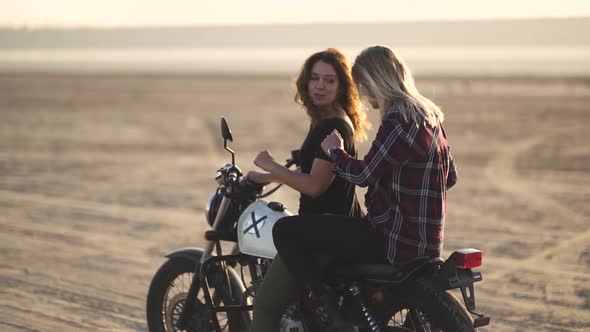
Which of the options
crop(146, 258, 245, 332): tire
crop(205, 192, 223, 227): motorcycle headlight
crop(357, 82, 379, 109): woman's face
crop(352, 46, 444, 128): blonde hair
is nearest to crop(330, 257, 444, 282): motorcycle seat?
crop(352, 46, 444, 128): blonde hair

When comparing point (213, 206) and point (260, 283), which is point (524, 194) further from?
point (260, 283)

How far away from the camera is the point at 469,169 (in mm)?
17203

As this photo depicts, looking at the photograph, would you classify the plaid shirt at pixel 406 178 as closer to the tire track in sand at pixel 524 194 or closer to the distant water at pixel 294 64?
the tire track in sand at pixel 524 194

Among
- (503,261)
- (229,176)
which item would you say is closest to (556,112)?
(503,261)

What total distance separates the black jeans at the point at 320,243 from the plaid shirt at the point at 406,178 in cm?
11

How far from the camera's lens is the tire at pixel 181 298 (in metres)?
5.85

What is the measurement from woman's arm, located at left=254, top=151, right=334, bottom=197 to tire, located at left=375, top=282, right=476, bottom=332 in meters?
0.66

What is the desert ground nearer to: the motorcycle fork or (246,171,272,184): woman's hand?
the motorcycle fork

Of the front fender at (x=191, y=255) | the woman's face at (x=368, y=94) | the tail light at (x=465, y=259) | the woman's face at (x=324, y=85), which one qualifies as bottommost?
the front fender at (x=191, y=255)

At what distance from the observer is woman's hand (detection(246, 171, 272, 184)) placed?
548cm

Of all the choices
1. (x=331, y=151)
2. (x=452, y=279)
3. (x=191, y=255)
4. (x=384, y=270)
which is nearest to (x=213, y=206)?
(x=191, y=255)

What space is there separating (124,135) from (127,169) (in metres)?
6.15

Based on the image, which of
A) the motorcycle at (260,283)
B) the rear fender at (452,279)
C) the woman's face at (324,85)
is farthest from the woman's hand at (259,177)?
the rear fender at (452,279)

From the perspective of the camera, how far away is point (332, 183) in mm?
5402
